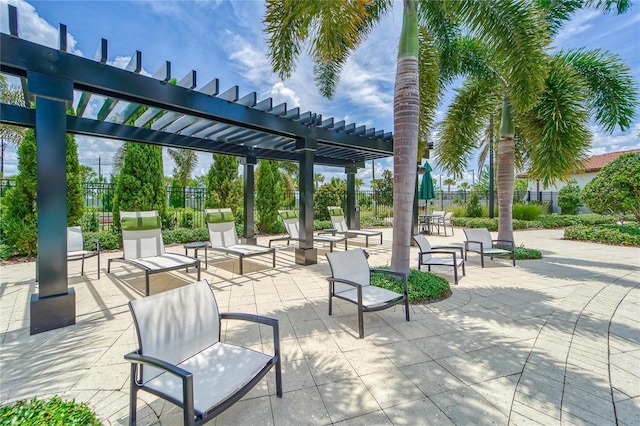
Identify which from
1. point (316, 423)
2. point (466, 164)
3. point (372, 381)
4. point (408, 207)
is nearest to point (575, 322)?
point (408, 207)

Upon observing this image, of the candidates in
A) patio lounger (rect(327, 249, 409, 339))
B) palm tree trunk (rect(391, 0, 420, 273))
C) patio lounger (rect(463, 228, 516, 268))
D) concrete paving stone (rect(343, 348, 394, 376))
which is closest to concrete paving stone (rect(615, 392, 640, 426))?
concrete paving stone (rect(343, 348, 394, 376))

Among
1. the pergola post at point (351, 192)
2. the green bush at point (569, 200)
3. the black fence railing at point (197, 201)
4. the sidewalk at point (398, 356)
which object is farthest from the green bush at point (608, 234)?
the green bush at point (569, 200)

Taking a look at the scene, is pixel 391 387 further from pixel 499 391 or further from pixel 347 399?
pixel 499 391

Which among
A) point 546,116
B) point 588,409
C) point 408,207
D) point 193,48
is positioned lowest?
point 588,409

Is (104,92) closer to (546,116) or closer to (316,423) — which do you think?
(316,423)

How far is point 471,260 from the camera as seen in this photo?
7.61 m

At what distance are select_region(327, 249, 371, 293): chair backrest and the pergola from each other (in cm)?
298

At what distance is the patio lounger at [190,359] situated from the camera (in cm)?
164

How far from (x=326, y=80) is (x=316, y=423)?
812 centimetres

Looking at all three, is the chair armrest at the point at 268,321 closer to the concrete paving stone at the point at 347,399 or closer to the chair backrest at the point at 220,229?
the concrete paving stone at the point at 347,399

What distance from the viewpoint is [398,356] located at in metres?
2.83

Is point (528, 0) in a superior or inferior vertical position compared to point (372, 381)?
superior

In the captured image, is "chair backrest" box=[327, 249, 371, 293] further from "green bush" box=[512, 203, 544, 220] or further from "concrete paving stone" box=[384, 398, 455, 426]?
"green bush" box=[512, 203, 544, 220]

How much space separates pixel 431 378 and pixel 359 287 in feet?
3.67
